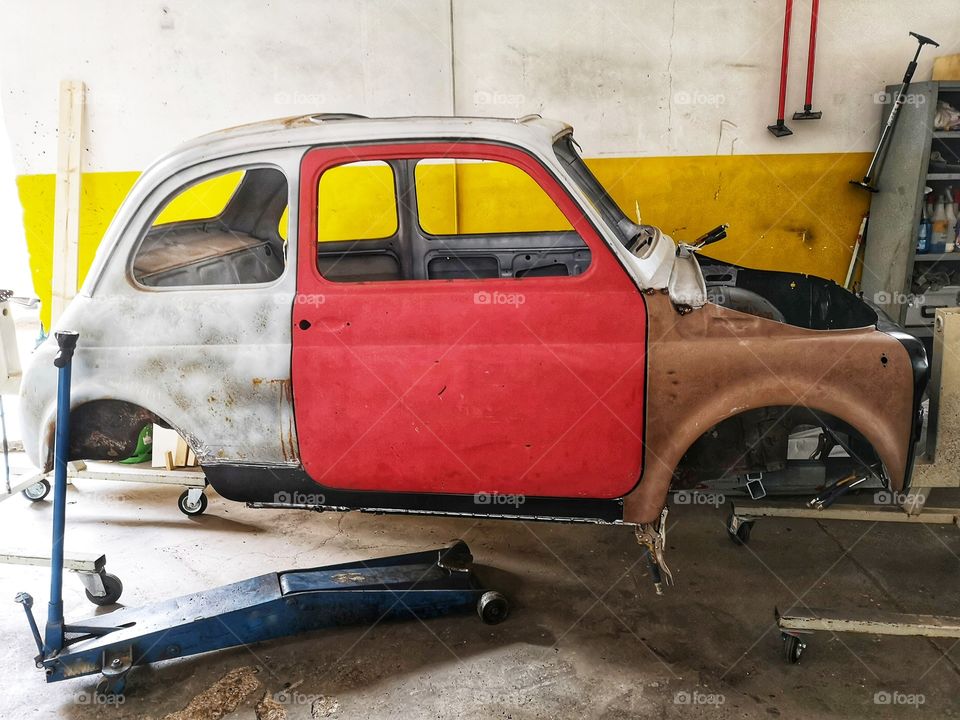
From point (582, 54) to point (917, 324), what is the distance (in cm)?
284

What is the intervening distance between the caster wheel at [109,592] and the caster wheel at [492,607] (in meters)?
1.68

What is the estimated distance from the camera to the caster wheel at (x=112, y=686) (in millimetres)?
2752

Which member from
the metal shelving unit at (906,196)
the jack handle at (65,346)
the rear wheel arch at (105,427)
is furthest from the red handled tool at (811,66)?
the jack handle at (65,346)

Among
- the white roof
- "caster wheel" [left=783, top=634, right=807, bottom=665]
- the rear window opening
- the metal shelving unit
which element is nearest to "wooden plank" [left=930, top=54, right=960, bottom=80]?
the metal shelving unit

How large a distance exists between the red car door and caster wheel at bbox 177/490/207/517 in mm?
1783

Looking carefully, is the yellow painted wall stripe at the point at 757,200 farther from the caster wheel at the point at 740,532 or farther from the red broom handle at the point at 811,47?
the caster wheel at the point at 740,532

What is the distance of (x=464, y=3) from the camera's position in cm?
490

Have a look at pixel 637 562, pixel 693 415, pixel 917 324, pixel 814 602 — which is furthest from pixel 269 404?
pixel 917 324

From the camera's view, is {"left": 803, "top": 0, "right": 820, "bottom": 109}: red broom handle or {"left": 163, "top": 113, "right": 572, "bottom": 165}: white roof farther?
{"left": 803, "top": 0, "right": 820, "bottom": 109}: red broom handle

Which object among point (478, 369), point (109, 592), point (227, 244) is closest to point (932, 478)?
point (478, 369)

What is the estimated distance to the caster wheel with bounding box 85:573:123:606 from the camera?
3344mm

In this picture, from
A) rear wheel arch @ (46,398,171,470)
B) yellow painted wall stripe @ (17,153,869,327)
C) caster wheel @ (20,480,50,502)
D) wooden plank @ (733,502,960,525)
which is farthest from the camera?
yellow painted wall stripe @ (17,153,869,327)

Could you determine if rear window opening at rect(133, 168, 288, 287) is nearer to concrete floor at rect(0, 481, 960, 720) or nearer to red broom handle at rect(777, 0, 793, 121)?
concrete floor at rect(0, 481, 960, 720)

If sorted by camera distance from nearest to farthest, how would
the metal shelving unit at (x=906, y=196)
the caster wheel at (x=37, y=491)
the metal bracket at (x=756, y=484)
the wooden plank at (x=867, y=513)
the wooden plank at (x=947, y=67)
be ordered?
the wooden plank at (x=867, y=513) → the metal bracket at (x=756, y=484) → the caster wheel at (x=37, y=491) → the metal shelving unit at (x=906, y=196) → the wooden plank at (x=947, y=67)
